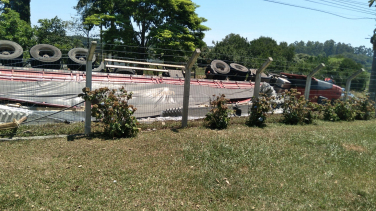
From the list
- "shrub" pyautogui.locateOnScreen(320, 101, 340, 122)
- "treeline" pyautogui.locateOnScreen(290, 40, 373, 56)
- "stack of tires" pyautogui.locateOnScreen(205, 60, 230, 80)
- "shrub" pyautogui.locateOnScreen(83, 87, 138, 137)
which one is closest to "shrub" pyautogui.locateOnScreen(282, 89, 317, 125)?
"shrub" pyautogui.locateOnScreen(320, 101, 340, 122)

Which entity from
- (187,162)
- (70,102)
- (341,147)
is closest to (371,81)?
(341,147)

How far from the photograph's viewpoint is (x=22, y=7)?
3159 centimetres

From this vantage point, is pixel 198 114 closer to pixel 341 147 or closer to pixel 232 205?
pixel 341 147

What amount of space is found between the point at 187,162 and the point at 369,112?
8592 millimetres

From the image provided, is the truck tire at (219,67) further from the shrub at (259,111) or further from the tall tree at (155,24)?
the tall tree at (155,24)

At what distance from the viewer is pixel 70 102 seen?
8172 mm

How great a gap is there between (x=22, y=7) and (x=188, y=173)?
112 ft

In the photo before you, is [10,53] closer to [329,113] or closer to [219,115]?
[219,115]

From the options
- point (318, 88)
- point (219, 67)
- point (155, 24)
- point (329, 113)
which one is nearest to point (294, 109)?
point (329, 113)

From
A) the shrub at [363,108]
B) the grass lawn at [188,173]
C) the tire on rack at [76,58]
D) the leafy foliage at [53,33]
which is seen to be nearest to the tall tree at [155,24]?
the leafy foliage at [53,33]

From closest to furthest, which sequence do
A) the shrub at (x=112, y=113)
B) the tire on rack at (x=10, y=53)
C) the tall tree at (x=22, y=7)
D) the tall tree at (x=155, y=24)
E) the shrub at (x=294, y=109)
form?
1. the shrub at (x=112, y=113)
2. the shrub at (x=294, y=109)
3. the tire on rack at (x=10, y=53)
4. the tall tree at (x=155, y=24)
5. the tall tree at (x=22, y=7)

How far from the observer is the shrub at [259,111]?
299 inches

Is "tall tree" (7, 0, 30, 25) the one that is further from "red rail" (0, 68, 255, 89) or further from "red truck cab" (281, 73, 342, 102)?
"red truck cab" (281, 73, 342, 102)

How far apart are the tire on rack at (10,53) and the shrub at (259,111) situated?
963cm
